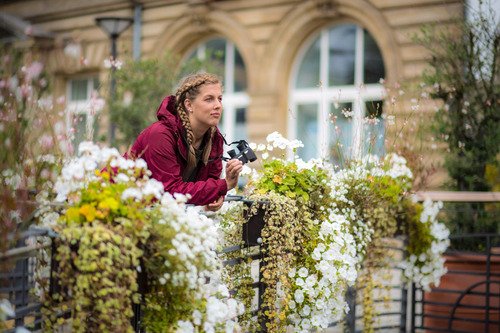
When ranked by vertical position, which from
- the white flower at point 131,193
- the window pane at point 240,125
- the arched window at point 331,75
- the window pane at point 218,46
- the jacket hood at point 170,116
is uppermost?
the window pane at point 218,46

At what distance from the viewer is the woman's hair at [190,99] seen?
4641 mm

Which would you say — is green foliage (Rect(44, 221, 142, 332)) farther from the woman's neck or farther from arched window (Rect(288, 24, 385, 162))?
arched window (Rect(288, 24, 385, 162))

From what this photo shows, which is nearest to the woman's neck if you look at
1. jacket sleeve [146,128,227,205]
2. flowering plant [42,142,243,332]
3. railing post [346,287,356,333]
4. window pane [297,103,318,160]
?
jacket sleeve [146,128,227,205]

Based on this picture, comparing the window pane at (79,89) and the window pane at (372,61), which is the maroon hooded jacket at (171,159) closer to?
the window pane at (372,61)

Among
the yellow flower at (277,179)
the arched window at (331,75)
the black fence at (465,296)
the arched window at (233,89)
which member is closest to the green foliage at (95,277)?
the yellow flower at (277,179)

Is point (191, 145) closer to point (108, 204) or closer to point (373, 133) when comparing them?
point (108, 204)

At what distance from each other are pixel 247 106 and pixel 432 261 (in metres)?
9.86

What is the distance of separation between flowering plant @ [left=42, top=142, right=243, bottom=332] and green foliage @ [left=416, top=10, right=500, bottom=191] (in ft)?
15.5

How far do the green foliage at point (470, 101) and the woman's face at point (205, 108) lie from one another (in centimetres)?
370

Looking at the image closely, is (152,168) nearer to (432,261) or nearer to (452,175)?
(432,261)

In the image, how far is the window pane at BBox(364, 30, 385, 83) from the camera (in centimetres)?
1409

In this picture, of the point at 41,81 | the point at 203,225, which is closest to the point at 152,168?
the point at 203,225

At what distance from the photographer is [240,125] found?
16188 mm

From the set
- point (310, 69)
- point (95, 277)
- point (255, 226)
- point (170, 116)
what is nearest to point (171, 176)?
point (170, 116)
